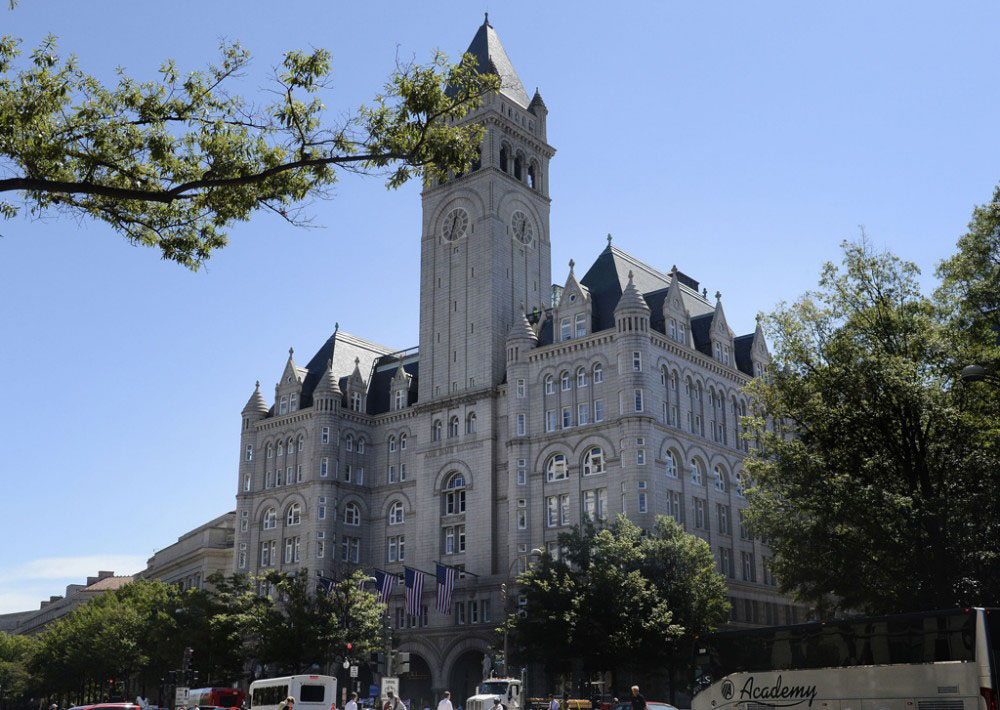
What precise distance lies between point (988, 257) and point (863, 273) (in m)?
4.80

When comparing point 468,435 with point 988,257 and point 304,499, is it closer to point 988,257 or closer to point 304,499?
point 304,499

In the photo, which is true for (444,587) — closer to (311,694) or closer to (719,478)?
(311,694)

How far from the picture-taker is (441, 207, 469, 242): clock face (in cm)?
8594

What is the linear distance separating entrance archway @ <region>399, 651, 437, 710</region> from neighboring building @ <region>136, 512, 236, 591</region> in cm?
2783

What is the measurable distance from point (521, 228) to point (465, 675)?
36.7 metres

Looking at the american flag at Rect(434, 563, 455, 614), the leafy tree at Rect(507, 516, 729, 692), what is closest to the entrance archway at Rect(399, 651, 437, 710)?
the american flag at Rect(434, 563, 455, 614)

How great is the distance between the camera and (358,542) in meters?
87.2

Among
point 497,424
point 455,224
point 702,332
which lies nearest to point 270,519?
point 497,424

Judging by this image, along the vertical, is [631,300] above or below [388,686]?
above

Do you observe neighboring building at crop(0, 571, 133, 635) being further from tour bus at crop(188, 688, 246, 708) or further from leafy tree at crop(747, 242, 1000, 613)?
leafy tree at crop(747, 242, 1000, 613)

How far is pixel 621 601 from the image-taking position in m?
55.0

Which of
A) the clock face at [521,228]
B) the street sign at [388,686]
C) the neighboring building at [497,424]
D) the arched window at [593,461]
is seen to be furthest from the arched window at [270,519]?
the street sign at [388,686]

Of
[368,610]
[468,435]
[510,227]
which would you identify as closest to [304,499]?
[468,435]

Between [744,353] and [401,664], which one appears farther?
[744,353]
